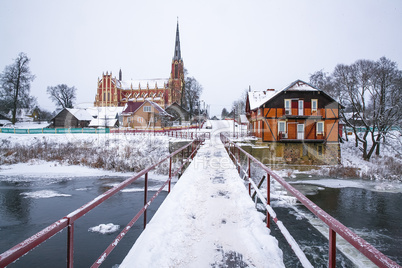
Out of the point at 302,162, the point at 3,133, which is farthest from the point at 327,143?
the point at 3,133

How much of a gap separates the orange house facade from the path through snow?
755 inches

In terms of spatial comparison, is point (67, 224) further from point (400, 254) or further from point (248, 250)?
point (400, 254)

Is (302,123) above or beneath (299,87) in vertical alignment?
beneath

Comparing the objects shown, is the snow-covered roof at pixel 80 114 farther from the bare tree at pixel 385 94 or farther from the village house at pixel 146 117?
the bare tree at pixel 385 94

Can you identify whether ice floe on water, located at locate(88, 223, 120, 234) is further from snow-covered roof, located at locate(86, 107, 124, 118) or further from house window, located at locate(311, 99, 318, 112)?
snow-covered roof, located at locate(86, 107, 124, 118)

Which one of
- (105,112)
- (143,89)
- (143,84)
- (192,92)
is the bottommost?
(105,112)

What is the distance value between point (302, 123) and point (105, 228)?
70.2 feet

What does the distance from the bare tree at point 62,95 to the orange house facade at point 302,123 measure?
6896cm

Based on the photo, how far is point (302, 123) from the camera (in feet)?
75.5

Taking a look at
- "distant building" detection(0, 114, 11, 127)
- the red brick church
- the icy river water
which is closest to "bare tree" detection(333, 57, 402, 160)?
the icy river water

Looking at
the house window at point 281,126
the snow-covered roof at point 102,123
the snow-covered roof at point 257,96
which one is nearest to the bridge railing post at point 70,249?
the house window at point 281,126

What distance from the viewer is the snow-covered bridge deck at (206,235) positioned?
105 inches

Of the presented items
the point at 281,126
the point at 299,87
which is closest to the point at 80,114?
the point at 281,126

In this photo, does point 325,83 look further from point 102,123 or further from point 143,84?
point 143,84
